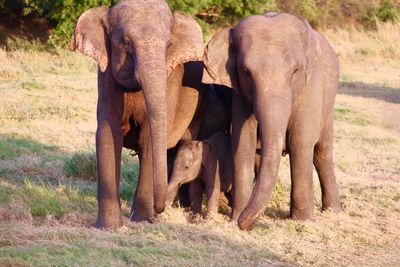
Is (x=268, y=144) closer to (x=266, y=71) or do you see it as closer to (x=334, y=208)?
(x=266, y=71)

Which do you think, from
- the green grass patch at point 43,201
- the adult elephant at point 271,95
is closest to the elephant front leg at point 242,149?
the adult elephant at point 271,95

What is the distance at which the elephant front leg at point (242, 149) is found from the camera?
28.0ft

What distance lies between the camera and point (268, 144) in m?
7.68

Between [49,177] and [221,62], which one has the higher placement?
[221,62]

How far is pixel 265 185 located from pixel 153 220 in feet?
4.31

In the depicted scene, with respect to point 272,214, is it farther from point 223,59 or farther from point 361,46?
point 361,46

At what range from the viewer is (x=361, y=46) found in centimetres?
2962

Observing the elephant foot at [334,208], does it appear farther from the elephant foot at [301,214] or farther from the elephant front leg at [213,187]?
the elephant front leg at [213,187]

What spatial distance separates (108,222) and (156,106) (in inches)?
50.8

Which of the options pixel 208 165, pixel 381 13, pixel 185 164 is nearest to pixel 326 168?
pixel 208 165

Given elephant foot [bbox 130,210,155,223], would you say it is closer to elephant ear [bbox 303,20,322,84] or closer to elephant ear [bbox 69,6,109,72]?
elephant ear [bbox 69,6,109,72]

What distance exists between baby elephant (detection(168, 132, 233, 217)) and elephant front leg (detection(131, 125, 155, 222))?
0.66 metres

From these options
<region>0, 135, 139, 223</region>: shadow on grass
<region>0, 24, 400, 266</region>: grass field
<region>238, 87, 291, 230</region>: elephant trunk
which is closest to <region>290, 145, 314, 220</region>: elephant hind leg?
<region>0, 24, 400, 266</region>: grass field

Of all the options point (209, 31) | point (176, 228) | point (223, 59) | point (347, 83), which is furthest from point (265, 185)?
point (209, 31)
